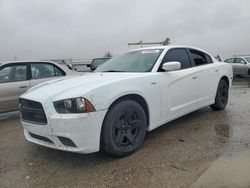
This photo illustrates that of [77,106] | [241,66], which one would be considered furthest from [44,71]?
[241,66]

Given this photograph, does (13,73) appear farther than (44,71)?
No

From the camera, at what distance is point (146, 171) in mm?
3520

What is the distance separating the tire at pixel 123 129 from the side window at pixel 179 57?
134 centimetres

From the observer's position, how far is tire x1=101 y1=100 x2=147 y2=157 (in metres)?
3.73

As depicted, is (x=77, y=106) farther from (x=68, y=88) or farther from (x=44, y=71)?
(x=44, y=71)

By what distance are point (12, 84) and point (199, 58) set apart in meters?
4.30

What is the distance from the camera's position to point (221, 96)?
663cm

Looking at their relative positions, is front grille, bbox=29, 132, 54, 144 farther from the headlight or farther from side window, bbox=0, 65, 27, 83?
side window, bbox=0, 65, 27, 83

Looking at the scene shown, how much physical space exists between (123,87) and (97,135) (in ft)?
2.55

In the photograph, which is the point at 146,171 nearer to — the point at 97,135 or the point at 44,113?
the point at 97,135

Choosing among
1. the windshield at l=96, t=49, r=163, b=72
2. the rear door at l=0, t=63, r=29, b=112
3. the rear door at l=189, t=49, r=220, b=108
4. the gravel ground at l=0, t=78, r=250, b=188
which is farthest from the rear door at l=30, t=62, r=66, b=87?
the rear door at l=189, t=49, r=220, b=108

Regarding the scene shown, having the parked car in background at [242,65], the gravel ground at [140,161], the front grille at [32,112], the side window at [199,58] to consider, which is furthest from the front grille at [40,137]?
the parked car in background at [242,65]

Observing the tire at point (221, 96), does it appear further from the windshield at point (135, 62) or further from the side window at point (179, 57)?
the windshield at point (135, 62)

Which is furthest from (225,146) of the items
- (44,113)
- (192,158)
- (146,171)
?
(44,113)
